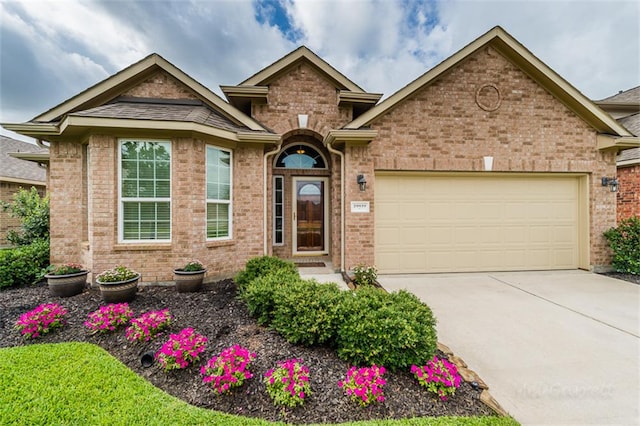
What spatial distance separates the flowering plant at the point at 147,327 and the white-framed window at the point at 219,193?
8.36 ft

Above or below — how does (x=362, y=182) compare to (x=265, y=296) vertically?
above

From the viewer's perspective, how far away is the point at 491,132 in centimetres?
664

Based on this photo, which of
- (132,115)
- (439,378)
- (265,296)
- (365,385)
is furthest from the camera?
(132,115)

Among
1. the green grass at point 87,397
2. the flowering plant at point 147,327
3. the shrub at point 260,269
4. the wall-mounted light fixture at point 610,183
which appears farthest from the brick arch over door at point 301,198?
the wall-mounted light fixture at point 610,183

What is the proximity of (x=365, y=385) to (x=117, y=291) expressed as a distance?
4.41 metres

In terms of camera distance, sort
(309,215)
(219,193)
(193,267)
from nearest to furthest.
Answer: (193,267)
(219,193)
(309,215)

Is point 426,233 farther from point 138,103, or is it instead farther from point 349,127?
point 138,103

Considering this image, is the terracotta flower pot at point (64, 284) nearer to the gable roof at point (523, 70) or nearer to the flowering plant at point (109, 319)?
the flowering plant at point (109, 319)

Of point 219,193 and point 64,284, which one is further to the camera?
point 219,193

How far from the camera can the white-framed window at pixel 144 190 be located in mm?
5348

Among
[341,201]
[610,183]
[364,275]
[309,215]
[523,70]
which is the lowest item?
[364,275]

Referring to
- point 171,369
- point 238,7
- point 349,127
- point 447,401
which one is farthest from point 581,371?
point 238,7

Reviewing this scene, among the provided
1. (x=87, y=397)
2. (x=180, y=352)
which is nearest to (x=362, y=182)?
(x=180, y=352)

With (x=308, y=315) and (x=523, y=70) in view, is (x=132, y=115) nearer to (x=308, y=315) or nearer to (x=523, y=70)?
(x=308, y=315)
